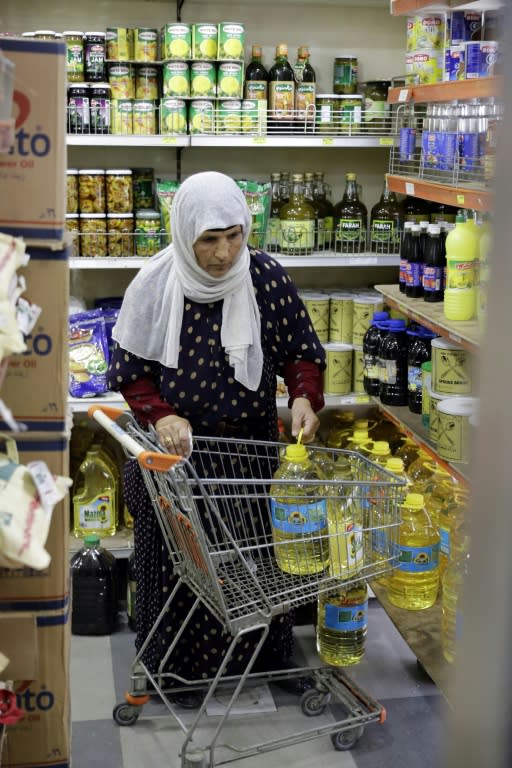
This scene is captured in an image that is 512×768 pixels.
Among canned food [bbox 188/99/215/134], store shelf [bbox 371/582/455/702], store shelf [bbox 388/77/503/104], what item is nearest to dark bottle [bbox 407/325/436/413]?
store shelf [bbox 371/582/455/702]

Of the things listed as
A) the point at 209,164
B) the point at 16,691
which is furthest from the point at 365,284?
the point at 16,691

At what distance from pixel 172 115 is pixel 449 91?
3.84 feet

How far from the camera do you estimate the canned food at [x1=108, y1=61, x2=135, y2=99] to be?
3.71 metres

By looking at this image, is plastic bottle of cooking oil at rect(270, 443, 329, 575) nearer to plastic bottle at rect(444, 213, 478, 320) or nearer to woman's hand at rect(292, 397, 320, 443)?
woman's hand at rect(292, 397, 320, 443)

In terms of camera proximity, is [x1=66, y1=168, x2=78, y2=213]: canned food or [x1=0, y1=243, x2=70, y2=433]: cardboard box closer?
[x1=0, y1=243, x2=70, y2=433]: cardboard box

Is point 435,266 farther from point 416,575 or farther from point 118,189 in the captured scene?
point 118,189

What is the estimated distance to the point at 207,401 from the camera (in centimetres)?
282

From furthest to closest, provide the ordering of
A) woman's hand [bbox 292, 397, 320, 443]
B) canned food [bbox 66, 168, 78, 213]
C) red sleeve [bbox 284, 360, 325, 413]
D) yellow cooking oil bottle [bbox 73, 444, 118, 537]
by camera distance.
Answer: yellow cooking oil bottle [bbox 73, 444, 118, 537] < canned food [bbox 66, 168, 78, 213] < red sleeve [bbox 284, 360, 325, 413] < woman's hand [bbox 292, 397, 320, 443]

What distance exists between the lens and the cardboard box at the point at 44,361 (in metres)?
1.50

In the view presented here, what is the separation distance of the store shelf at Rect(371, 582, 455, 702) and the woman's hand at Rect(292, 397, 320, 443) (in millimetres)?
731

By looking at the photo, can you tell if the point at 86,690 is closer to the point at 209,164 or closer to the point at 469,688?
the point at 209,164

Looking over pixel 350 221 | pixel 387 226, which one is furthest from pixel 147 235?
pixel 387 226

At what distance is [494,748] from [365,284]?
154 inches

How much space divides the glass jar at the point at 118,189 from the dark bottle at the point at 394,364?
1.13m
